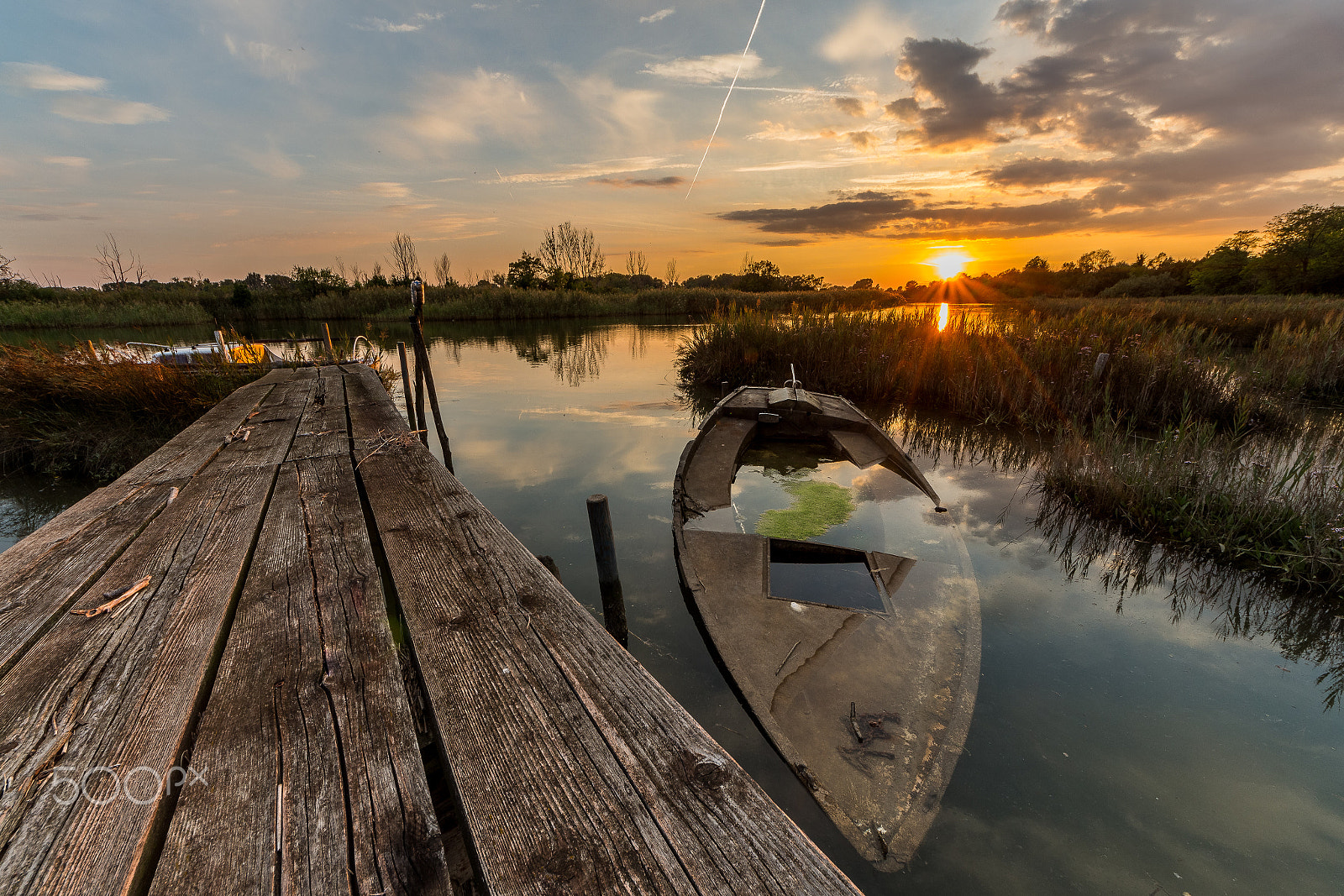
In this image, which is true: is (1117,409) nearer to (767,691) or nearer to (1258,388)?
(1258,388)

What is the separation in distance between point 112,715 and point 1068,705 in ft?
15.8

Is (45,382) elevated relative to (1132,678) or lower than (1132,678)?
elevated

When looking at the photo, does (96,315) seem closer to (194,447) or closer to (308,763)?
(194,447)

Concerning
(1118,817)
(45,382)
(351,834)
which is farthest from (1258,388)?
(45,382)

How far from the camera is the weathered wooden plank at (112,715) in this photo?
100 centimetres

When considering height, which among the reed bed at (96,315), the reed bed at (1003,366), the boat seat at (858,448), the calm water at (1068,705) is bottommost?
the calm water at (1068,705)

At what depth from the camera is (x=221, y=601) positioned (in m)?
1.91

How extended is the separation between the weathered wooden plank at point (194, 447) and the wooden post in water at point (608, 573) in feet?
9.11

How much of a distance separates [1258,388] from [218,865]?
15632 mm

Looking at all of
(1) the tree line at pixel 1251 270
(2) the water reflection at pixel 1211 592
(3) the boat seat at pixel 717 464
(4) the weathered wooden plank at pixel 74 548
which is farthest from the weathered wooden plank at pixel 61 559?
(1) the tree line at pixel 1251 270

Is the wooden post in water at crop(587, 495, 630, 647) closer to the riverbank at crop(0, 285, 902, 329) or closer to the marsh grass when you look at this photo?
the marsh grass

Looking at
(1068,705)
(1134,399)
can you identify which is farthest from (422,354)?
(1134,399)

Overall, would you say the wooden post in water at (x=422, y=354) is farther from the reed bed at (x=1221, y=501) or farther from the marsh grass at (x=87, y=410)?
the reed bed at (x=1221, y=501)

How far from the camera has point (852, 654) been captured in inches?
131
